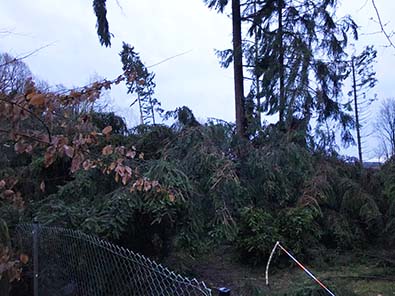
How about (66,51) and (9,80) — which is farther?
(66,51)

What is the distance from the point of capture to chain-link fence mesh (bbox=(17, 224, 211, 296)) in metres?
3.34

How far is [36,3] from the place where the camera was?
11.4ft

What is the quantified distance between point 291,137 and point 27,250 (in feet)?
15.4

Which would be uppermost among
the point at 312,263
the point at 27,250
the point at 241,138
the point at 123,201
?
A: the point at 241,138

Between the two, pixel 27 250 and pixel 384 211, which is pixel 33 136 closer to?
pixel 27 250

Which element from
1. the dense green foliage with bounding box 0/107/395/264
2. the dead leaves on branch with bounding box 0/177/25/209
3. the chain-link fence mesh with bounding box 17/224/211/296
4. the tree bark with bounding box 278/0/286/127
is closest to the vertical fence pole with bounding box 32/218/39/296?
Result: the chain-link fence mesh with bounding box 17/224/211/296

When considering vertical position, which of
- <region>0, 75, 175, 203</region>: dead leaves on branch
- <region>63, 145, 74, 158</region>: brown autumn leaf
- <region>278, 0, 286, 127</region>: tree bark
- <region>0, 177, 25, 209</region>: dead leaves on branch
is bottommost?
<region>0, 177, 25, 209</region>: dead leaves on branch

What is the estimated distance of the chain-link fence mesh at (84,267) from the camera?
334cm

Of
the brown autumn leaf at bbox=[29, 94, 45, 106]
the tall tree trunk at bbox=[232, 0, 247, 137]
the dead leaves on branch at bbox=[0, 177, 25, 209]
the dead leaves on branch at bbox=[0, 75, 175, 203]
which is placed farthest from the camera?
the tall tree trunk at bbox=[232, 0, 247, 137]

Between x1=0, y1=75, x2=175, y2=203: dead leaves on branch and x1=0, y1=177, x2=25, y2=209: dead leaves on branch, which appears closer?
x1=0, y1=75, x2=175, y2=203: dead leaves on branch

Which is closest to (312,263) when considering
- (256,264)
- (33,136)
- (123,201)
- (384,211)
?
(256,264)

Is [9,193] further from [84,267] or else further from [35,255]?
[35,255]

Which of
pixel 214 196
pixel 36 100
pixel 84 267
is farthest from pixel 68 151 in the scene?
pixel 214 196

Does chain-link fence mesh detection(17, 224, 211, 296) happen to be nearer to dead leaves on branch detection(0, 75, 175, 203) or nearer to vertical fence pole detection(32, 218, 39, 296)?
vertical fence pole detection(32, 218, 39, 296)
